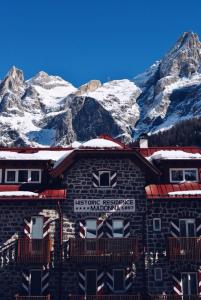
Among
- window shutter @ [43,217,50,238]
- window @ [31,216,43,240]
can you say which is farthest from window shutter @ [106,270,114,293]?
window @ [31,216,43,240]

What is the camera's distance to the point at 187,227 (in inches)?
1299

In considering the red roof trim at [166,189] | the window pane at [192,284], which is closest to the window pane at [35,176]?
the red roof trim at [166,189]

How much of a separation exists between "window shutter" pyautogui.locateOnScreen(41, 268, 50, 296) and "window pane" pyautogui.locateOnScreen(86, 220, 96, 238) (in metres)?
3.35

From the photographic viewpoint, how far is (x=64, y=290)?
31875mm

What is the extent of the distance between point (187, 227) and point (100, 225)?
5.47 m

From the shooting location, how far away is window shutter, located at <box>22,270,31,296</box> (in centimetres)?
3181

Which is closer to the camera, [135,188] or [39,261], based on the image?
[39,261]

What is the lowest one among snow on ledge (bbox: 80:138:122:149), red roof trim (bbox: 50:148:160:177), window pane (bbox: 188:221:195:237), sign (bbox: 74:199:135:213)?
window pane (bbox: 188:221:195:237)

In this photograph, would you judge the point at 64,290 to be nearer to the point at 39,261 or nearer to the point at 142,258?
the point at 39,261

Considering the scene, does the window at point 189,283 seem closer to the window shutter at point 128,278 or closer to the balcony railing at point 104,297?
the balcony railing at point 104,297

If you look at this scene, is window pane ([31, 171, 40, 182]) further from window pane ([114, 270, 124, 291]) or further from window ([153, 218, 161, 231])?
window ([153, 218, 161, 231])

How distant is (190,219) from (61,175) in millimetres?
8622

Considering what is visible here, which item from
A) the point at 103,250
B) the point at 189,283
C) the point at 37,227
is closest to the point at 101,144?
the point at 37,227

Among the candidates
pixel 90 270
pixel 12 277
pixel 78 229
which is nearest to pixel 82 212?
pixel 78 229
